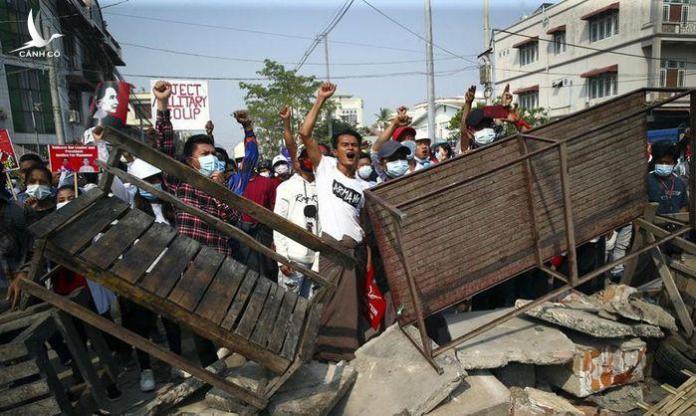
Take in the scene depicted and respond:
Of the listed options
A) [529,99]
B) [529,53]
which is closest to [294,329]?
[529,99]

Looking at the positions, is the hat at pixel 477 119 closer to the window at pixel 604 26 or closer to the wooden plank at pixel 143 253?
the wooden plank at pixel 143 253

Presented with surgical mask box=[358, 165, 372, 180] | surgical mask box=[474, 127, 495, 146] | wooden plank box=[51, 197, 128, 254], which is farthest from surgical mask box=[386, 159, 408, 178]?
wooden plank box=[51, 197, 128, 254]

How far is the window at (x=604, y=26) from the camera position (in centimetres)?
2394

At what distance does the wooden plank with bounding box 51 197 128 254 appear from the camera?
1.97 meters

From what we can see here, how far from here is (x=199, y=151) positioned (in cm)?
367

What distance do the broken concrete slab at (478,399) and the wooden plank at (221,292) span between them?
4.77ft

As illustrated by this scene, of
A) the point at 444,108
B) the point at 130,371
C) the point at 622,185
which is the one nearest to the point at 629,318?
the point at 622,185

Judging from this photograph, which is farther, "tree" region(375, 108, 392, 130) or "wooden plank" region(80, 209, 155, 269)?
"tree" region(375, 108, 392, 130)

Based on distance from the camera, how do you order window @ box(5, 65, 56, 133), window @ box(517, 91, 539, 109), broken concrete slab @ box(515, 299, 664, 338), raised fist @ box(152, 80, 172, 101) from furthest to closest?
1. window @ box(517, 91, 539, 109)
2. window @ box(5, 65, 56, 133)
3. raised fist @ box(152, 80, 172, 101)
4. broken concrete slab @ box(515, 299, 664, 338)

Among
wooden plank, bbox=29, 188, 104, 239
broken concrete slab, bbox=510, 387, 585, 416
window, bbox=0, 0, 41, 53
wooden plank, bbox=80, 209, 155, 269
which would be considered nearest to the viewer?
wooden plank, bbox=29, 188, 104, 239

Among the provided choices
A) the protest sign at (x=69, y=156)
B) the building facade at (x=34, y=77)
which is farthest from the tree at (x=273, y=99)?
the protest sign at (x=69, y=156)

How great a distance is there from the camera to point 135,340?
2141mm

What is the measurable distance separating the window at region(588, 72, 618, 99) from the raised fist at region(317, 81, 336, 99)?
2633 centimetres

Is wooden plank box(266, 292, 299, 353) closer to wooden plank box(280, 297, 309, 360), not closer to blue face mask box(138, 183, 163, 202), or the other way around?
wooden plank box(280, 297, 309, 360)
